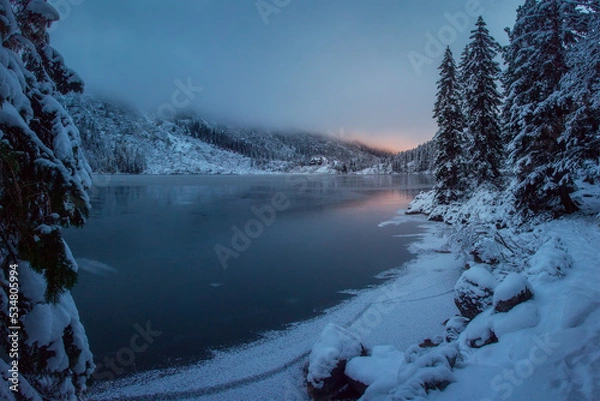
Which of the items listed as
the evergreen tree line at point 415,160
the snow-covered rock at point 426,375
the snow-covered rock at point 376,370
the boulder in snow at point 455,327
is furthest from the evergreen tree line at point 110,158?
the snow-covered rock at point 426,375

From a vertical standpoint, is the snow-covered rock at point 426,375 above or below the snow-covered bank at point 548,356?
below

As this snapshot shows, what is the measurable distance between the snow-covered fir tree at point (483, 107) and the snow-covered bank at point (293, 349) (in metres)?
15.9

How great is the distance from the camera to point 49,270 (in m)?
3.24

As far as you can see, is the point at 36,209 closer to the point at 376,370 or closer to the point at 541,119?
the point at 376,370

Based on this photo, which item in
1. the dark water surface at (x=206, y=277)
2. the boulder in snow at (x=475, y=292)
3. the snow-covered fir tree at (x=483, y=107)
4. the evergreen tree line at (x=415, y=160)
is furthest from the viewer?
the evergreen tree line at (x=415, y=160)

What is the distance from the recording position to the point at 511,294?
660 centimetres

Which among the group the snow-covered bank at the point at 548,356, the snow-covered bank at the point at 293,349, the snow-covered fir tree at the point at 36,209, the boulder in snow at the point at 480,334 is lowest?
the snow-covered bank at the point at 293,349

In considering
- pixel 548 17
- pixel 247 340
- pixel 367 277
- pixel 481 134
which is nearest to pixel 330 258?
pixel 367 277

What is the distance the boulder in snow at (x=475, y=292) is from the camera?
25.6ft

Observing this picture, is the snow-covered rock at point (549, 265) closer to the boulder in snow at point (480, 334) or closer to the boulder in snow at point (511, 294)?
the boulder in snow at point (511, 294)

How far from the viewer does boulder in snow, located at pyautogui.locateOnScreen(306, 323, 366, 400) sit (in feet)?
20.8

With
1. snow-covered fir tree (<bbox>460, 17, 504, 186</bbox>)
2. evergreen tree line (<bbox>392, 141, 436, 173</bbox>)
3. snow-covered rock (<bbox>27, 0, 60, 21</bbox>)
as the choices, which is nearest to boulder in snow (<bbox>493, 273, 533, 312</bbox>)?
snow-covered rock (<bbox>27, 0, 60, 21</bbox>)

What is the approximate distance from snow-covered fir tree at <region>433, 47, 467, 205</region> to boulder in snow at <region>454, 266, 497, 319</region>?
20852 mm

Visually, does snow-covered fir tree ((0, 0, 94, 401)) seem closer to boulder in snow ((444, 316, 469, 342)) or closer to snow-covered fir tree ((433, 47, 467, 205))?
boulder in snow ((444, 316, 469, 342))
